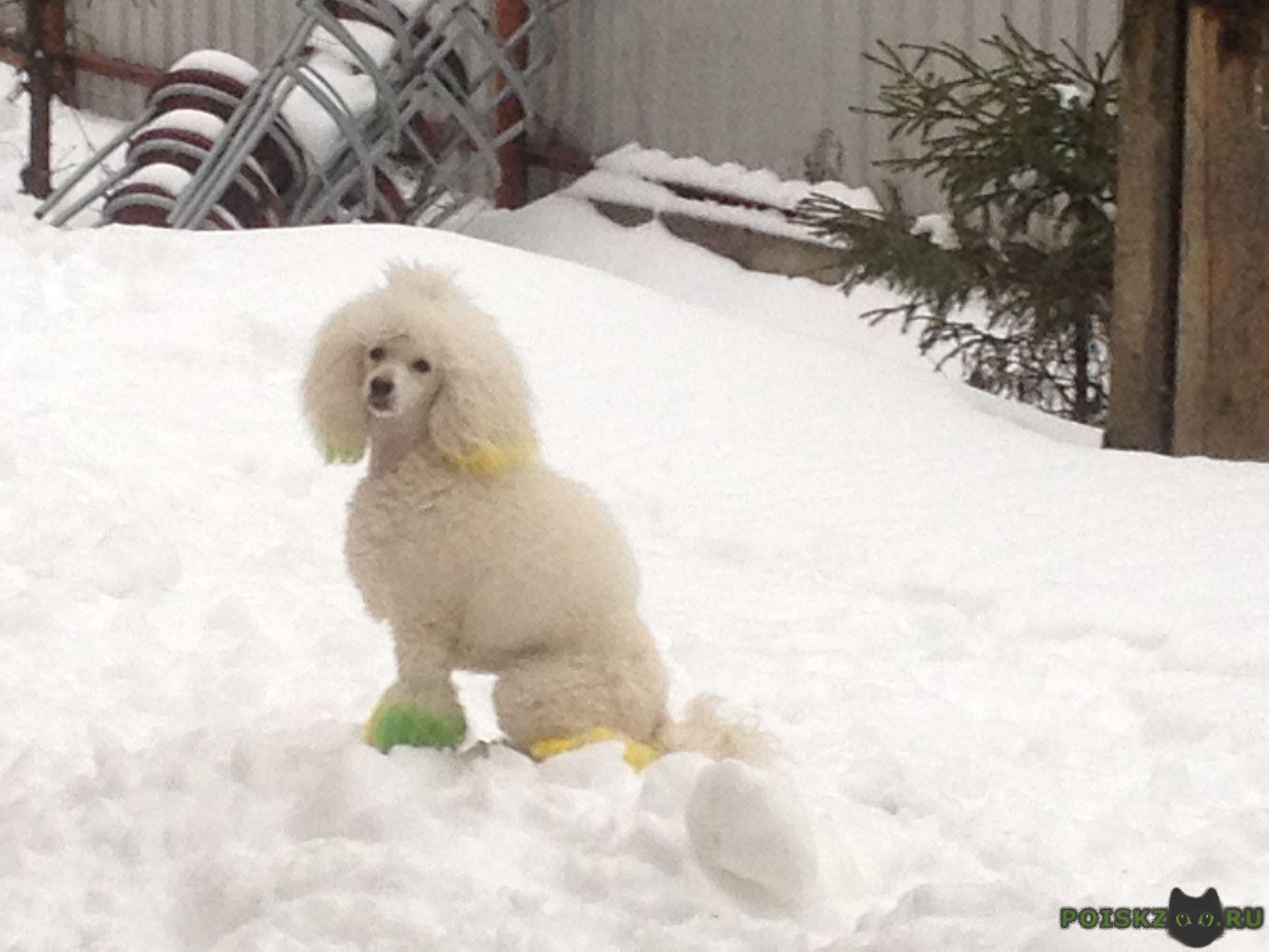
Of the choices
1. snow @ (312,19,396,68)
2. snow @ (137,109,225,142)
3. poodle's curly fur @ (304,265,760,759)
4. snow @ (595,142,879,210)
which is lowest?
poodle's curly fur @ (304,265,760,759)

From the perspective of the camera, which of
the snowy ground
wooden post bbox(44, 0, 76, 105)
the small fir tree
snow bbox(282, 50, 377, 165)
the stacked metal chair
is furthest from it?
wooden post bbox(44, 0, 76, 105)

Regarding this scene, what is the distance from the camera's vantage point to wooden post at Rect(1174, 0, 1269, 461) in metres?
4.41

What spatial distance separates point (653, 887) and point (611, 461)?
2.21 m

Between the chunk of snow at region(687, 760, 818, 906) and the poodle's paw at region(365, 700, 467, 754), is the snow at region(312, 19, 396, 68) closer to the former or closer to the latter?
the poodle's paw at region(365, 700, 467, 754)

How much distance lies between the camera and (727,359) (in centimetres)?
488

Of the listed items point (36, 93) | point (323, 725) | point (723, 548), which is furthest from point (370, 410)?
point (36, 93)

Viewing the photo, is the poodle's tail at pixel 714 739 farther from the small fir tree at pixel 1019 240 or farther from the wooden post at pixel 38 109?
the wooden post at pixel 38 109

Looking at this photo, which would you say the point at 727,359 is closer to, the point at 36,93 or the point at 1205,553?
the point at 1205,553

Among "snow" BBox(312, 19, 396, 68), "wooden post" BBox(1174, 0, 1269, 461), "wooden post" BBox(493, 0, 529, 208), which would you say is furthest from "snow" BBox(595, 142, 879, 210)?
"wooden post" BBox(1174, 0, 1269, 461)

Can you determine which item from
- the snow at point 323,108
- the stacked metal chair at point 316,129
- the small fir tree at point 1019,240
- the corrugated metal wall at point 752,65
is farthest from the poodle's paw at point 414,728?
the snow at point 323,108

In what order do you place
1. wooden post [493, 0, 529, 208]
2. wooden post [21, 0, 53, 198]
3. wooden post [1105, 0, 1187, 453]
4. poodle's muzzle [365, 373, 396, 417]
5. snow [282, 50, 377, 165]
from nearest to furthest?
1. poodle's muzzle [365, 373, 396, 417]
2. wooden post [1105, 0, 1187, 453]
3. snow [282, 50, 377, 165]
4. wooden post [493, 0, 529, 208]
5. wooden post [21, 0, 53, 198]

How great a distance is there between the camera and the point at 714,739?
2592 mm

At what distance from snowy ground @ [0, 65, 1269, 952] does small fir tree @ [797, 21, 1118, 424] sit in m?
0.29

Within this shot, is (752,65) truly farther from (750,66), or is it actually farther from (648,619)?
(648,619)
